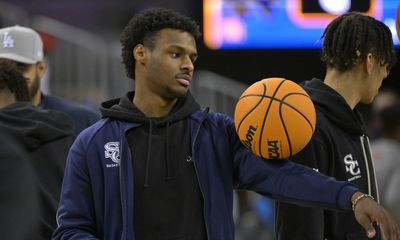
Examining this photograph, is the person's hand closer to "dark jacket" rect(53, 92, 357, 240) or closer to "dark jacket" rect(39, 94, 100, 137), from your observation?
"dark jacket" rect(53, 92, 357, 240)

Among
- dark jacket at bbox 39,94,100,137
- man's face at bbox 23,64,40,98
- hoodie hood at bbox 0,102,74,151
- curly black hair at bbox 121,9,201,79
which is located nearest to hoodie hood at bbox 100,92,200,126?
curly black hair at bbox 121,9,201,79

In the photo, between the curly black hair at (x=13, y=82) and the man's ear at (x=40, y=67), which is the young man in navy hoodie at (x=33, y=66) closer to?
the man's ear at (x=40, y=67)

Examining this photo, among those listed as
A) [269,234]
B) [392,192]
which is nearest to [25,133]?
[392,192]

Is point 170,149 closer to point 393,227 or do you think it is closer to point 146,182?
point 146,182

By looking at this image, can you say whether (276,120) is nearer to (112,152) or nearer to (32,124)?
(112,152)

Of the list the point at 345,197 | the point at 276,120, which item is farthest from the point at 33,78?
the point at 345,197

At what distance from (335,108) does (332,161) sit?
0.79ft

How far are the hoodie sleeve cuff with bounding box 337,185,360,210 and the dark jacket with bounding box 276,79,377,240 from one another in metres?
0.46

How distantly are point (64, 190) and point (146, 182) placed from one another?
339 millimetres

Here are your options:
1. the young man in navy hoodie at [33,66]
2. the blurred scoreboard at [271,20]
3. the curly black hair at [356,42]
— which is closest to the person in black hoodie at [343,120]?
the curly black hair at [356,42]

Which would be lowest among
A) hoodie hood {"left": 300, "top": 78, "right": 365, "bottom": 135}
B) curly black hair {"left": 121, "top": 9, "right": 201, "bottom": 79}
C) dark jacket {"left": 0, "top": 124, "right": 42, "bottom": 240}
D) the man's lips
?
dark jacket {"left": 0, "top": 124, "right": 42, "bottom": 240}

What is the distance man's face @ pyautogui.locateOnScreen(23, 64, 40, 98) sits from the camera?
212 inches

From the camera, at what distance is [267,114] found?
354 centimetres

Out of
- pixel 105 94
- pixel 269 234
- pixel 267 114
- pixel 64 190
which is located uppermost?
pixel 267 114
